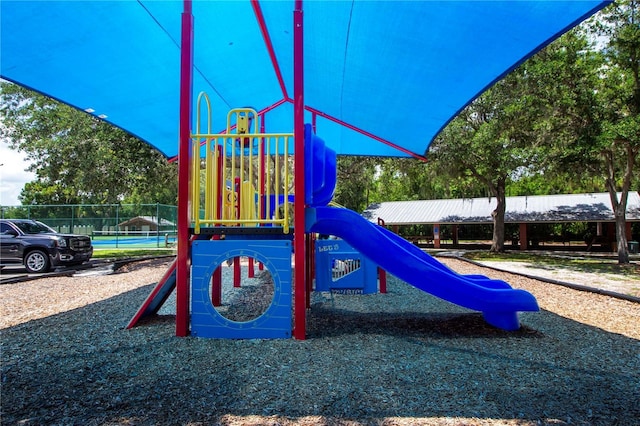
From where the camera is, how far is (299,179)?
470 cm

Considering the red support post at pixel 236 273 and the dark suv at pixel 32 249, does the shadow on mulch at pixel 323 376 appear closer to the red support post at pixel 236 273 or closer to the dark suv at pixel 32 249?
the red support post at pixel 236 273

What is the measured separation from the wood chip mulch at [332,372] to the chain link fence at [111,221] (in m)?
17.0

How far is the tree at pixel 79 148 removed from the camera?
15961 millimetres

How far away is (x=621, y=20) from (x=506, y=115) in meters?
5.90

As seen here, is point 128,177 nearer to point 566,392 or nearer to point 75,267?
point 75,267

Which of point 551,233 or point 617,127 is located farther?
point 551,233

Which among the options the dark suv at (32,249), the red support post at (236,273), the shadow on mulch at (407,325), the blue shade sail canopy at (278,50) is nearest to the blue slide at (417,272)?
the shadow on mulch at (407,325)

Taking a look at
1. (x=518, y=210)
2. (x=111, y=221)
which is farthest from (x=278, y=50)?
(x=518, y=210)

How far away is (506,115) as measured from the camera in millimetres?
19562

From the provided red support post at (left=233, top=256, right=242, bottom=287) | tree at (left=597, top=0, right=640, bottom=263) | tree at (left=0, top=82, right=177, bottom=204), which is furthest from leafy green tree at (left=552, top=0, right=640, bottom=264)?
tree at (left=0, top=82, right=177, bottom=204)

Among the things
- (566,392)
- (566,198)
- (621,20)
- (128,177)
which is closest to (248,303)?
(566,392)

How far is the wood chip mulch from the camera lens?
2.77 meters

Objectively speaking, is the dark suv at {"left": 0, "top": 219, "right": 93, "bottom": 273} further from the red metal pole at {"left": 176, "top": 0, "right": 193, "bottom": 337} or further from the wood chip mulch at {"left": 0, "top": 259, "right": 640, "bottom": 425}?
the red metal pole at {"left": 176, "top": 0, "right": 193, "bottom": 337}

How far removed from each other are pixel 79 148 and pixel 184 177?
15.1 metres
